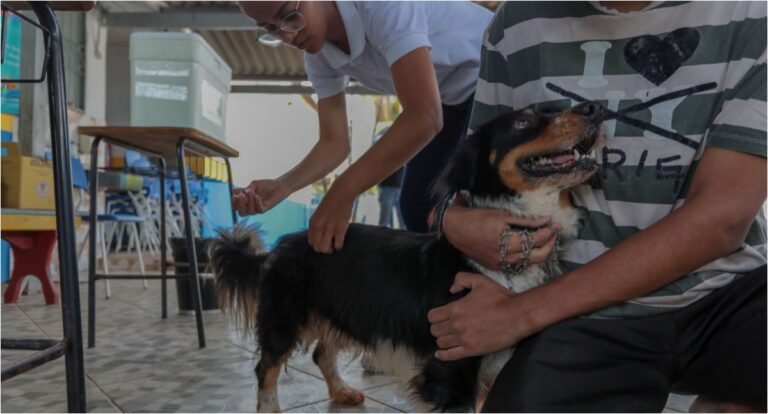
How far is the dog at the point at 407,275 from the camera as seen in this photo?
1.13 metres

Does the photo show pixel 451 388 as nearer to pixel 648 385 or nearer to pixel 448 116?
pixel 648 385

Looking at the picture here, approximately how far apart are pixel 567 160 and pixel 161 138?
5.78 ft

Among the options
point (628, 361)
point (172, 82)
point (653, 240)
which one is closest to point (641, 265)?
point (653, 240)

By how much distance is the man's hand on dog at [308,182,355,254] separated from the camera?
1.41 metres

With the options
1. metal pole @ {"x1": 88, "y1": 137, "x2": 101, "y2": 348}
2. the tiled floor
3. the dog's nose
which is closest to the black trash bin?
the tiled floor

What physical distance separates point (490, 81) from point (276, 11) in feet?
1.96

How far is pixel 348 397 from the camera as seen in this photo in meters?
1.71

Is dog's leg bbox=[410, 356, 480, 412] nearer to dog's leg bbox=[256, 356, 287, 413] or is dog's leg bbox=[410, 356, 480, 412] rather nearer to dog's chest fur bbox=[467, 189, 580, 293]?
dog's chest fur bbox=[467, 189, 580, 293]

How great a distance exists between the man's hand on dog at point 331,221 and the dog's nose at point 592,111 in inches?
23.8

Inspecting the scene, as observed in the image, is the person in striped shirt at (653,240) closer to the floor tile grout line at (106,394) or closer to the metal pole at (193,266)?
the floor tile grout line at (106,394)

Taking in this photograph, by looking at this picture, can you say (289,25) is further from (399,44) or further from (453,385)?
(453,385)

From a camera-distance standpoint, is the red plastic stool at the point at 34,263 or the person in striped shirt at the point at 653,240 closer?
the person in striped shirt at the point at 653,240

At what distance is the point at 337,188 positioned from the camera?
1393mm

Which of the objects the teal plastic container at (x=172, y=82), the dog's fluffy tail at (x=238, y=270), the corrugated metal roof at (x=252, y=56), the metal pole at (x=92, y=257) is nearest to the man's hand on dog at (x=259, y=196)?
the dog's fluffy tail at (x=238, y=270)
